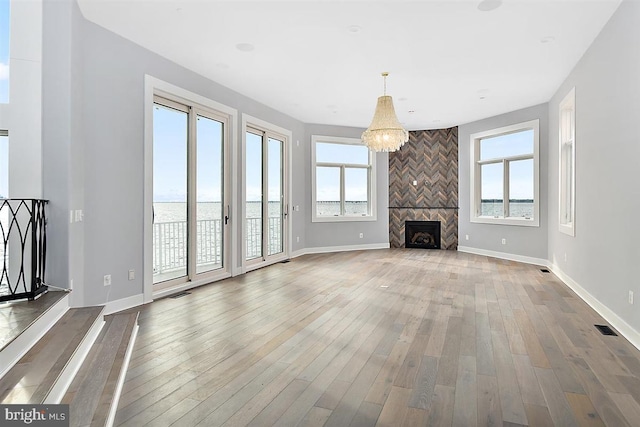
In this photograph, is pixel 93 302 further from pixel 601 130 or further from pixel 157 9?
pixel 601 130

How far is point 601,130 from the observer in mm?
3998

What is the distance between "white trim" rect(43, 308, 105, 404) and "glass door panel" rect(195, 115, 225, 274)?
227 cm

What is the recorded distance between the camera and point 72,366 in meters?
2.43

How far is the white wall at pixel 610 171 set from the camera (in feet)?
10.5

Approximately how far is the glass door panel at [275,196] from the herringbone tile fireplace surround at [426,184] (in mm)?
3350

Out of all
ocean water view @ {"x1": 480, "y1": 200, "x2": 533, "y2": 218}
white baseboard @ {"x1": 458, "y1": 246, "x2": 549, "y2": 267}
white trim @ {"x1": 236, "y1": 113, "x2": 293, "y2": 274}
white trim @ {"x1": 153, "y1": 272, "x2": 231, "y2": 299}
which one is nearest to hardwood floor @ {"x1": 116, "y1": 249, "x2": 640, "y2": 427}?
white trim @ {"x1": 153, "y1": 272, "x2": 231, "y2": 299}

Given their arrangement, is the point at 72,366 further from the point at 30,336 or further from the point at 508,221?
the point at 508,221

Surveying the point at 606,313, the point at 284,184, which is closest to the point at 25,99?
the point at 284,184

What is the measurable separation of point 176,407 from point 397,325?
7.07 ft

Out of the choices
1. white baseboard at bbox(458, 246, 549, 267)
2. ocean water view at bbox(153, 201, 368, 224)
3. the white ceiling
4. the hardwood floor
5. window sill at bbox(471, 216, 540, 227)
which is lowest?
the hardwood floor

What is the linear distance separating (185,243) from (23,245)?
2.04m

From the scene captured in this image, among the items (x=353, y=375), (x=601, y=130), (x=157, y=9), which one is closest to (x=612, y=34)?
(x=601, y=130)

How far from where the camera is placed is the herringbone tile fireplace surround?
9188 mm

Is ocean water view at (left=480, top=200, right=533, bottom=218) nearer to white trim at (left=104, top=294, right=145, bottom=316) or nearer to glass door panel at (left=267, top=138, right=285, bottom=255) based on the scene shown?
glass door panel at (left=267, top=138, right=285, bottom=255)
